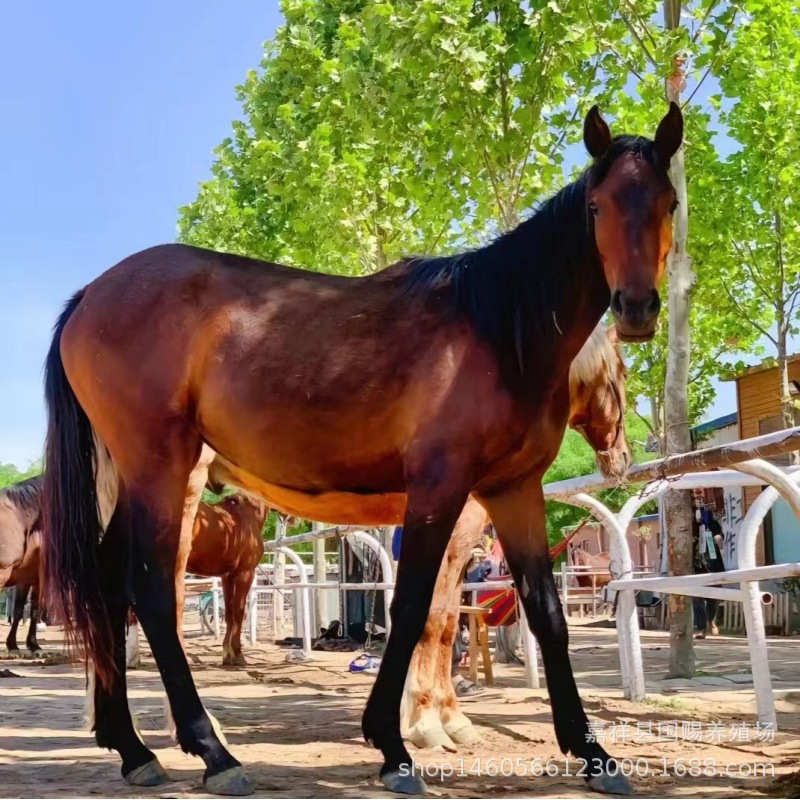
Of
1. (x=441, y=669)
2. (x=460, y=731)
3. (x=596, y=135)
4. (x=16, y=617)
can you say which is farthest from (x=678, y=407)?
(x=16, y=617)

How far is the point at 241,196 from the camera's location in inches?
771

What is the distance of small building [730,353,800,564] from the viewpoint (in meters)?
20.1

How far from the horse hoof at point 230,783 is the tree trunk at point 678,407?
20.4 feet

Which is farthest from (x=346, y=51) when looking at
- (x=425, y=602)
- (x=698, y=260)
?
(x=425, y=602)

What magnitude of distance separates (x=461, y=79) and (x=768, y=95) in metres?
9.55

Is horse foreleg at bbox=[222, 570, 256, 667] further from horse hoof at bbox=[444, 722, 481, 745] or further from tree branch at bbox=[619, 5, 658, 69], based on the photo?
tree branch at bbox=[619, 5, 658, 69]

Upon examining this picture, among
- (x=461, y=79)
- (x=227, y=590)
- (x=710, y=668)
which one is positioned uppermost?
(x=461, y=79)

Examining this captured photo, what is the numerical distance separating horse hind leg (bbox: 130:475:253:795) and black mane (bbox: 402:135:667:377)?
1478 millimetres

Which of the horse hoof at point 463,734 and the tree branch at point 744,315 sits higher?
the tree branch at point 744,315

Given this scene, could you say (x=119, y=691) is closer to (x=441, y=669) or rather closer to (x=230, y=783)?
(x=230, y=783)

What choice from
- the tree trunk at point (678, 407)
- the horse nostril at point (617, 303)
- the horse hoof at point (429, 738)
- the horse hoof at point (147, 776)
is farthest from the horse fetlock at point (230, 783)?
the tree trunk at point (678, 407)

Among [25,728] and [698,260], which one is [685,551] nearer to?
[25,728]

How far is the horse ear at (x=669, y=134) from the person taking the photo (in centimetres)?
392

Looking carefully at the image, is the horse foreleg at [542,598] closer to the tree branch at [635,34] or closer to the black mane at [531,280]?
the black mane at [531,280]
